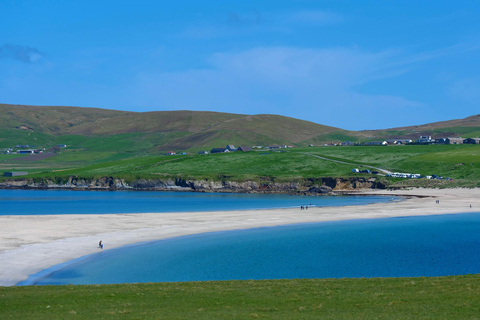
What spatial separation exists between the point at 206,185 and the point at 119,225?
78.3m

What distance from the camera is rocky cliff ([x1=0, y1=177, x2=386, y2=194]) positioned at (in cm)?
11912

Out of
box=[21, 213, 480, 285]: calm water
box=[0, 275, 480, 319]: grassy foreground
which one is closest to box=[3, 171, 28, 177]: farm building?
box=[21, 213, 480, 285]: calm water

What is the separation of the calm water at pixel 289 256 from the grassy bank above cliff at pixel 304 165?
62.9 meters

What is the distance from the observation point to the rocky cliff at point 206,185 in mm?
119125

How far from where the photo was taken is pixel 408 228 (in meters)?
57.9

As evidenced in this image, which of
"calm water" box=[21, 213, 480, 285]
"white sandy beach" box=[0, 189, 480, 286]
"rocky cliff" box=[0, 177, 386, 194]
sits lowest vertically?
"calm water" box=[21, 213, 480, 285]

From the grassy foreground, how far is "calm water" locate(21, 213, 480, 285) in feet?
28.8

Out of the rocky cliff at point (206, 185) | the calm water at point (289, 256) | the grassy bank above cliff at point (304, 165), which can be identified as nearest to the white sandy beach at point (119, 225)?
the calm water at point (289, 256)

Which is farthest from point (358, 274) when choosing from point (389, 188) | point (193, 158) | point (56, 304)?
point (193, 158)

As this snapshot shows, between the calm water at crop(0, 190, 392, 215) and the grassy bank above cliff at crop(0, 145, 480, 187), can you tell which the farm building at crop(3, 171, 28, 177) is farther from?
the calm water at crop(0, 190, 392, 215)

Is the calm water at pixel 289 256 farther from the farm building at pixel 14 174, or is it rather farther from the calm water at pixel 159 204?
the farm building at pixel 14 174

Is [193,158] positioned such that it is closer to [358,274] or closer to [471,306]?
[358,274]

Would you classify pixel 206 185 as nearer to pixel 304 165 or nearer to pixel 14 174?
pixel 304 165

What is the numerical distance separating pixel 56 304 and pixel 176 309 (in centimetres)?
509
